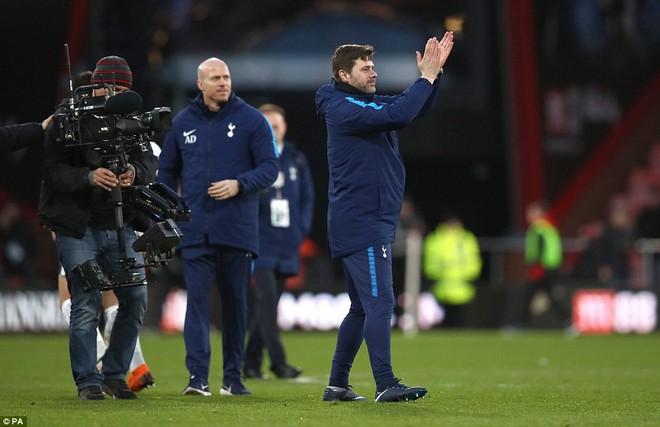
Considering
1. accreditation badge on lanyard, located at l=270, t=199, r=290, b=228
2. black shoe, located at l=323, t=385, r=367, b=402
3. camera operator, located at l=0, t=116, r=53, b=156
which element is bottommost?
black shoe, located at l=323, t=385, r=367, b=402

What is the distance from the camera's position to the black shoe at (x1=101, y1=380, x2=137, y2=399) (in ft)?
29.1

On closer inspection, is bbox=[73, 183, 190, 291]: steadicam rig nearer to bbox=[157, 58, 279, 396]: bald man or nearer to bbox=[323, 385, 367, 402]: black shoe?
bbox=[157, 58, 279, 396]: bald man

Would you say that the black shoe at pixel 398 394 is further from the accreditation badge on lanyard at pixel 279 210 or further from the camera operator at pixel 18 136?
the accreditation badge on lanyard at pixel 279 210

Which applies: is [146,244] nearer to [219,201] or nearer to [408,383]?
[219,201]

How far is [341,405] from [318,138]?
62.7ft

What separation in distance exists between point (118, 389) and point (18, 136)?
186cm

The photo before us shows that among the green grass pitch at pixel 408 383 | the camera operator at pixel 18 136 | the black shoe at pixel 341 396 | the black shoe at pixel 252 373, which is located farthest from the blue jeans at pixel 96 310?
the black shoe at pixel 252 373

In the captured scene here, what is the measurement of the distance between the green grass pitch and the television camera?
2.90ft

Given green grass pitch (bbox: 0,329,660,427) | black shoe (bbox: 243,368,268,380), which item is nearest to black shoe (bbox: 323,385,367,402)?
green grass pitch (bbox: 0,329,660,427)

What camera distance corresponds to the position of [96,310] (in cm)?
864

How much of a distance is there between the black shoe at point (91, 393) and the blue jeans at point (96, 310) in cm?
3

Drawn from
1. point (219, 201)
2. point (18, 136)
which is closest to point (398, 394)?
point (219, 201)

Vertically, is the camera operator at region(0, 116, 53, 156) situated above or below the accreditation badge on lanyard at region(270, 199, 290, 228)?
above

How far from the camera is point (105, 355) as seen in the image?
9.07 meters
